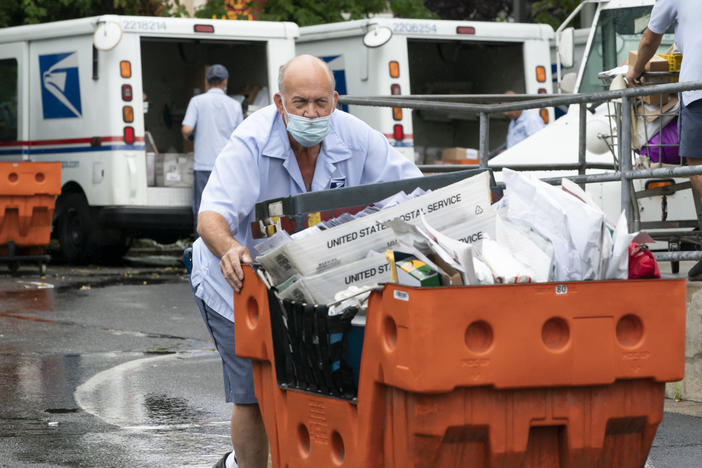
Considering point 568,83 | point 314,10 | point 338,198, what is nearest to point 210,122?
point 568,83

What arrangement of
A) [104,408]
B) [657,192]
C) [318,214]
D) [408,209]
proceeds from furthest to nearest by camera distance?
[657,192] → [104,408] → [318,214] → [408,209]

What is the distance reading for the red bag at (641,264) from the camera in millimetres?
3408

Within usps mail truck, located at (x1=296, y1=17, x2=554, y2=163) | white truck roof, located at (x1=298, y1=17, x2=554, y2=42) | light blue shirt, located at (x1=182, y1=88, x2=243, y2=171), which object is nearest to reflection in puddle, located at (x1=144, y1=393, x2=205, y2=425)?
light blue shirt, located at (x1=182, y1=88, x2=243, y2=171)

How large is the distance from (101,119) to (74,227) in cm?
150

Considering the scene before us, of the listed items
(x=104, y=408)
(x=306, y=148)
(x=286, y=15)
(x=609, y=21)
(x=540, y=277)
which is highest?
(x=286, y=15)

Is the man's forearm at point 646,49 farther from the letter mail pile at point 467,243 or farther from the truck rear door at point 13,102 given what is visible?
the truck rear door at point 13,102

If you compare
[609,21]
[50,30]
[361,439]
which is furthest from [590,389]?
[50,30]

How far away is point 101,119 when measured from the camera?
589 inches

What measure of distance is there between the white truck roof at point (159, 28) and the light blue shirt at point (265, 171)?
10.4 m

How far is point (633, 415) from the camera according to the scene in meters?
3.29

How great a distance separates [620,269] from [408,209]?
1.97 ft

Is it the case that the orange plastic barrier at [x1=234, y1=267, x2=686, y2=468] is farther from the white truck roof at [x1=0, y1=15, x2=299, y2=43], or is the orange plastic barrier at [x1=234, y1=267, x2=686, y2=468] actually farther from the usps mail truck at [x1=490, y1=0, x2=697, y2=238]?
the white truck roof at [x1=0, y1=15, x2=299, y2=43]

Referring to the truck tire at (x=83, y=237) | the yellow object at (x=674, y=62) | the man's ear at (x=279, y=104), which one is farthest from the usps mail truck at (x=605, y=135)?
the truck tire at (x=83, y=237)

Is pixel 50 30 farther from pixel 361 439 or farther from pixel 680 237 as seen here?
pixel 361 439
